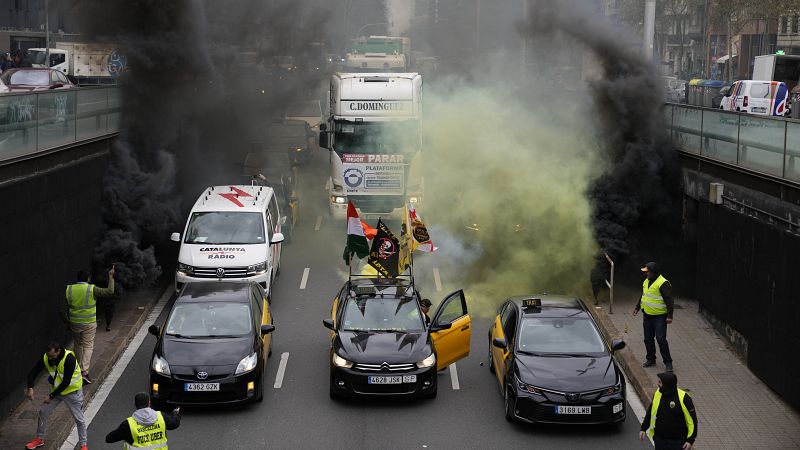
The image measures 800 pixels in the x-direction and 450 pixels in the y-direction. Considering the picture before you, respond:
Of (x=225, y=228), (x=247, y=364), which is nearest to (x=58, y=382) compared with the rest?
(x=247, y=364)

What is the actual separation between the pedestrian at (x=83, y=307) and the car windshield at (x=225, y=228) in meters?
5.12

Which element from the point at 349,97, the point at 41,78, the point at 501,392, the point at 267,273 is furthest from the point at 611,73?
the point at 41,78

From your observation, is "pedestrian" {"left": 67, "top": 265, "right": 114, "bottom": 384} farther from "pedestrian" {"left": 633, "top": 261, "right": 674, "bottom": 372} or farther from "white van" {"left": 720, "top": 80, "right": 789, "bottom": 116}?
"white van" {"left": 720, "top": 80, "right": 789, "bottom": 116}

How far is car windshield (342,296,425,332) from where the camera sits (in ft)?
49.7

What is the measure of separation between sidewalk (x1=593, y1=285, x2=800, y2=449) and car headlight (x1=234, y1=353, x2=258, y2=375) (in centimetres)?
549

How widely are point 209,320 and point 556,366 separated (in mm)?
5041

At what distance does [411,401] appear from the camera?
48.1 ft

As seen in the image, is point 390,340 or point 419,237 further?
point 419,237

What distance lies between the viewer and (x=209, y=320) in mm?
14961

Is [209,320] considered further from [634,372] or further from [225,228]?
[634,372]

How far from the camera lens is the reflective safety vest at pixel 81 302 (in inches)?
574

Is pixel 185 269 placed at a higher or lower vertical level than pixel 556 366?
higher

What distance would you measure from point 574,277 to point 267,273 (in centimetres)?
608

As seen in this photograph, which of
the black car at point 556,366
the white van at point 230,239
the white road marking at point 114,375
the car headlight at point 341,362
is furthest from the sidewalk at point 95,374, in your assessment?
the black car at point 556,366
